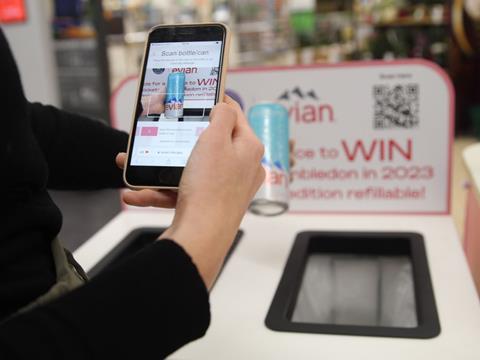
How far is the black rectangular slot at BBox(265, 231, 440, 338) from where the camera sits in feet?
3.93

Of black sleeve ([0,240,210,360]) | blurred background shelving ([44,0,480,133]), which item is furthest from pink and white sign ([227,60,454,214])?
blurred background shelving ([44,0,480,133])

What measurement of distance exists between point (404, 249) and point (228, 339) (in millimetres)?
537

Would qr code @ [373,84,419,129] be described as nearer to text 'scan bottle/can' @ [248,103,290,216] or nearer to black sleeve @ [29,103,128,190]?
text 'scan bottle/can' @ [248,103,290,216]

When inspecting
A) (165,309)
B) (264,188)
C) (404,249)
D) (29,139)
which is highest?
(29,139)

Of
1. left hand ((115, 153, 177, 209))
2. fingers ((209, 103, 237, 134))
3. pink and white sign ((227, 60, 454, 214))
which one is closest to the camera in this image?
fingers ((209, 103, 237, 134))

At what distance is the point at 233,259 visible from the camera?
1.18 m

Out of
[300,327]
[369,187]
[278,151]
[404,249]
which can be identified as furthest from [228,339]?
[369,187]

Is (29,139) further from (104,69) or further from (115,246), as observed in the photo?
(104,69)

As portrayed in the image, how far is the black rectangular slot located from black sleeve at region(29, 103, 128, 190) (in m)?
0.39

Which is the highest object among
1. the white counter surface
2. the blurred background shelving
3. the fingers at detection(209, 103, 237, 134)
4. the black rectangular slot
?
the fingers at detection(209, 103, 237, 134)

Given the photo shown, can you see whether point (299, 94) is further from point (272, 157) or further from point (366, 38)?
point (366, 38)

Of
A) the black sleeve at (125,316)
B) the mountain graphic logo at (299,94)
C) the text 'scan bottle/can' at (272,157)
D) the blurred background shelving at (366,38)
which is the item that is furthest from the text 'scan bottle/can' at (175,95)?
the blurred background shelving at (366,38)

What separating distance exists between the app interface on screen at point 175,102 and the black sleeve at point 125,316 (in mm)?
240

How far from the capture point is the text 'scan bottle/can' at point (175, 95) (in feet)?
2.48
